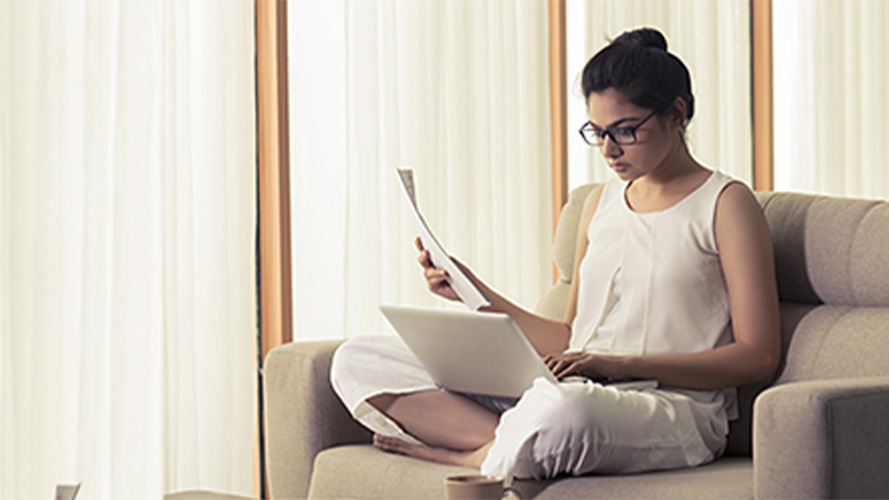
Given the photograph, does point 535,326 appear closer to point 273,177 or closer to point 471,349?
point 471,349

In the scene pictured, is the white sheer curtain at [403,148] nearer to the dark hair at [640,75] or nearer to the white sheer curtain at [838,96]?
the white sheer curtain at [838,96]

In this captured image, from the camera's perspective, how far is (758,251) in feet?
5.87

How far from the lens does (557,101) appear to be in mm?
3773

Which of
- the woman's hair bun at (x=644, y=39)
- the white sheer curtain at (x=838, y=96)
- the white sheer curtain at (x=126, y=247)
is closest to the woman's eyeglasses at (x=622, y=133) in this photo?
the woman's hair bun at (x=644, y=39)

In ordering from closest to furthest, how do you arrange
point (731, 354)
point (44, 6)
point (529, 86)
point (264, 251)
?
point (731, 354), point (44, 6), point (264, 251), point (529, 86)

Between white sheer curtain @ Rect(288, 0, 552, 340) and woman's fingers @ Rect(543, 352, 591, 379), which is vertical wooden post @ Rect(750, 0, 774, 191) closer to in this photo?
white sheer curtain @ Rect(288, 0, 552, 340)

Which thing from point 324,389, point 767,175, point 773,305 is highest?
point 767,175

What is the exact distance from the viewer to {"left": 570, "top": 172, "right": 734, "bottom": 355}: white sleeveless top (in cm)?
185

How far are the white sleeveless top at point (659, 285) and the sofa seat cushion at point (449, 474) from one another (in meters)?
0.24

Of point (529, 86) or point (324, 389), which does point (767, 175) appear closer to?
point (529, 86)

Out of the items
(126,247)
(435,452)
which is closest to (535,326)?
(435,452)

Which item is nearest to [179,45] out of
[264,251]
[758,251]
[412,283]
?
[264,251]

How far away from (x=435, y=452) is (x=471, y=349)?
8.8 inches

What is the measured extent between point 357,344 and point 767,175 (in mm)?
2620
